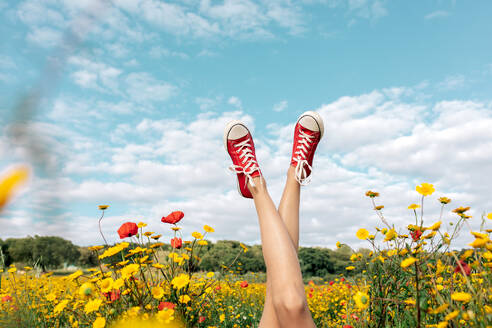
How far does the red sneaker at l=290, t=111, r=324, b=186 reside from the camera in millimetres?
3196

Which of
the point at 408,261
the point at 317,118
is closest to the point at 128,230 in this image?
the point at 408,261

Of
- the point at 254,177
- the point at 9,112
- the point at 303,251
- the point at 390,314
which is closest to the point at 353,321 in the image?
the point at 390,314

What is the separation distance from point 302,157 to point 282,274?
146 cm

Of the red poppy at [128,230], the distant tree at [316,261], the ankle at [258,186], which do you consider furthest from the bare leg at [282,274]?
the distant tree at [316,261]

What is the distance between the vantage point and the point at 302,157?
3223 millimetres

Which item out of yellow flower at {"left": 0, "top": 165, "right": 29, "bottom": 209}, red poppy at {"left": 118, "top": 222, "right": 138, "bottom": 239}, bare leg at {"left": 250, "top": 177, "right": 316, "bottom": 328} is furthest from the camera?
red poppy at {"left": 118, "top": 222, "right": 138, "bottom": 239}

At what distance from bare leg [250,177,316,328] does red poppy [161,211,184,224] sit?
0.58 m

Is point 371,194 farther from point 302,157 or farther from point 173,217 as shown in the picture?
point 173,217

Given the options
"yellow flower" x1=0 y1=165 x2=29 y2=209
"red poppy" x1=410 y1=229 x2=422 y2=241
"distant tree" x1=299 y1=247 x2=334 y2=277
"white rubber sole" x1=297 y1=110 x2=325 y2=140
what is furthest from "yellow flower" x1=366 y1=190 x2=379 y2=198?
"distant tree" x1=299 y1=247 x2=334 y2=277

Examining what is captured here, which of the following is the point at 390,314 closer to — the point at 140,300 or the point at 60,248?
the point at 140,300

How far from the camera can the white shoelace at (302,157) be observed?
9.80 ft

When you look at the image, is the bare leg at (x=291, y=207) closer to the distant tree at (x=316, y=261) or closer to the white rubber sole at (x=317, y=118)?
the white rubber sole at (x=317, y=118)

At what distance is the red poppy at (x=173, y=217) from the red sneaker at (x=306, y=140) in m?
1.12

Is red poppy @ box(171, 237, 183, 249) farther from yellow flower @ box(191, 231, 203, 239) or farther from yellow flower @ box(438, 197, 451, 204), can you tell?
yellow flower @ box(438, 197, 451, 204)
